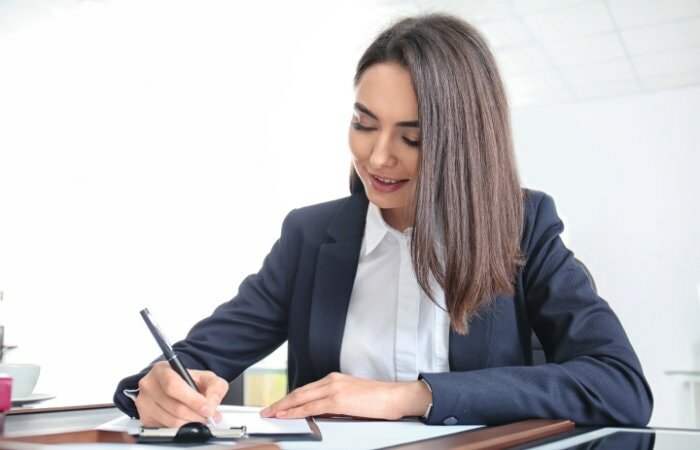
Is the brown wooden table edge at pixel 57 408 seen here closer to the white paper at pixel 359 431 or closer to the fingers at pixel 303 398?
the white paper at pixel 359 431

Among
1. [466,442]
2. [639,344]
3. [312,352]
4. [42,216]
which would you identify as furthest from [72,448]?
[42,216]

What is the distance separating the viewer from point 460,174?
43.0 inches

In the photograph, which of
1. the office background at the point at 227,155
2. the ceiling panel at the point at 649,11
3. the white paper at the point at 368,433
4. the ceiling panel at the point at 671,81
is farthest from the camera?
the ceiling panel at the point at 671,81

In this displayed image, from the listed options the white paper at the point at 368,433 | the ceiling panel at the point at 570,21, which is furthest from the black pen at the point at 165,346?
the ceiling panel at the point at 570,21

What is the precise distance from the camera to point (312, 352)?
3.99 ft

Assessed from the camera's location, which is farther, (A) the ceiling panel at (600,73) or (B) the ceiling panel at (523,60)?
(A) the ceiling panel at (600,73)

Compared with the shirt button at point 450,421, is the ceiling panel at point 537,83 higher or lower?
higher

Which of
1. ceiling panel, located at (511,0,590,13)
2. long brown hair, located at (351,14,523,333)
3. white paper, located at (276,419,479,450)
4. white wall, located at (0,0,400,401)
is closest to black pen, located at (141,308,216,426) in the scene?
white paper, located at (276,419,479,450)

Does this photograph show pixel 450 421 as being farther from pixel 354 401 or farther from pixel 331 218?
pixel 331 218

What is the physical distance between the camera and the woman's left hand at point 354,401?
85 cm

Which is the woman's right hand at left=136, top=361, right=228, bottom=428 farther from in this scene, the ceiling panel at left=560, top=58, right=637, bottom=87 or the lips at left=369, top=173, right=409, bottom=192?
the ceiling panel at left=560, top=58, right=637, bottom=87

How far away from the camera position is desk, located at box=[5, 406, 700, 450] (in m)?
0.66

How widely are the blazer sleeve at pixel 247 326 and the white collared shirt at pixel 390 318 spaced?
0.49ft

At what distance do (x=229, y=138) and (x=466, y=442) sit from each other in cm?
535
